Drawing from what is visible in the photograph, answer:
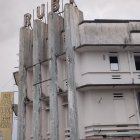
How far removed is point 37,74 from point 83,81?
4387 mm

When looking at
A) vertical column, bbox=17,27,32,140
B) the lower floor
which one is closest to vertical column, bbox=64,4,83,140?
the lower floor

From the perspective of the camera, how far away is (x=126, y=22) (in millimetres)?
25125

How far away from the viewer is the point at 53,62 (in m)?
24.8

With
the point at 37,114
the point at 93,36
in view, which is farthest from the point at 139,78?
the point at 37,114

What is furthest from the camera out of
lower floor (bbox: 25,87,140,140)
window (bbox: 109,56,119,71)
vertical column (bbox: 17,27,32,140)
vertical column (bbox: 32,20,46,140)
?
vertical column (bbox: 17,27,32,140)

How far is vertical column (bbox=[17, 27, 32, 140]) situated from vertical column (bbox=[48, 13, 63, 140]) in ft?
12.0

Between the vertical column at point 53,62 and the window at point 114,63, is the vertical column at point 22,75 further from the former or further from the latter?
the window at point 114,63

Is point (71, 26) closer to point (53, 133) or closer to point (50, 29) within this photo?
point (50, 29)

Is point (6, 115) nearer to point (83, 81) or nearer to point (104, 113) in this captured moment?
point (83, 81)

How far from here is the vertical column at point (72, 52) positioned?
22.0m

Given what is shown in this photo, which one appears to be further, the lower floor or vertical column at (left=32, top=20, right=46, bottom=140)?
vertical column at (left=32, top=20, right=46, bottom=140)

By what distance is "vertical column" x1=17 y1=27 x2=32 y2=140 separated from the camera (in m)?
26.4

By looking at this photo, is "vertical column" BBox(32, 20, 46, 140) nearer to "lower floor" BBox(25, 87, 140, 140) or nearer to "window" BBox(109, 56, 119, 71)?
"lower floor" BBox(25, 87, 140, 140)

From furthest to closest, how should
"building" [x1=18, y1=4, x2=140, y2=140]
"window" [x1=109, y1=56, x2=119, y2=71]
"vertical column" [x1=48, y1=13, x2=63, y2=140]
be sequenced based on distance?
"window" [x1=109, y1=56, x2=119, y2=71] < "vertical column" [x1=48, y1=13, x2=63, y2=140] < "building" [x1=18, y1=4, x2=140, y2=140]
